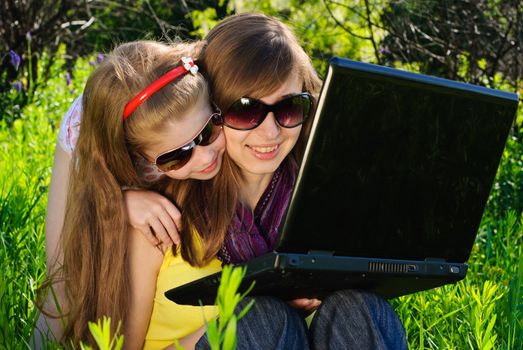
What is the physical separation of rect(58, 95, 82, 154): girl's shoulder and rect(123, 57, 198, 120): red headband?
606 mm

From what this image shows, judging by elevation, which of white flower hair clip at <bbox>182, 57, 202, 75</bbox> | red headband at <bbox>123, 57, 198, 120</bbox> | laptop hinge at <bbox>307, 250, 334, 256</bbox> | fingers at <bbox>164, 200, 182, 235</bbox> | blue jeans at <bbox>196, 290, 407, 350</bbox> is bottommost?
blue jeans at <bbox>196, 290, 407, 350</bbox>

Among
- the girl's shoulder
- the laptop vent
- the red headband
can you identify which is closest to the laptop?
the laptop vent

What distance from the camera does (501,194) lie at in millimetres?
4234

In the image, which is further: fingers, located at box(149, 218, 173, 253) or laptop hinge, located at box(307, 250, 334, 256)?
fingers, located at box(149, 218, 173, 253)

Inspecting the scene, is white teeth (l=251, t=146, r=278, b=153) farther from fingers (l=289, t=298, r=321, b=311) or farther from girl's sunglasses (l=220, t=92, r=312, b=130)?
fingers (l=289, t=298, r=321, b=311)

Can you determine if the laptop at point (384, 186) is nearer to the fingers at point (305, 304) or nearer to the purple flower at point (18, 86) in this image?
the fingers at point (305, 304)

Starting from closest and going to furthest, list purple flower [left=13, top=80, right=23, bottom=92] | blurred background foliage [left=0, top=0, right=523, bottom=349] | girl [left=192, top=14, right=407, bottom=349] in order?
girl [left=192, top=14, right=407, bottom=349]
blurred background foliage [left=0, top=0, right=523, bottom=349]
purple flower [left=13, top=80, right=23, bottom=92]

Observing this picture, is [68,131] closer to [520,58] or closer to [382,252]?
[382,252]

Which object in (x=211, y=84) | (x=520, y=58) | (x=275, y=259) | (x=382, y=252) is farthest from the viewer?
(x=520, y=58)

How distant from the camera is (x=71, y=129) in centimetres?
292

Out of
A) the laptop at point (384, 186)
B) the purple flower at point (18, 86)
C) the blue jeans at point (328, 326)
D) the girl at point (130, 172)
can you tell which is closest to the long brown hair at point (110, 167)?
the girl at point (130, 172)

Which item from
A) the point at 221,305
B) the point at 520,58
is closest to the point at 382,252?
the point at 221,305

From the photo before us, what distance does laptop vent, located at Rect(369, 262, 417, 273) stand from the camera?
191cm

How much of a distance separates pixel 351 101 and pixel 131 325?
0.93m
